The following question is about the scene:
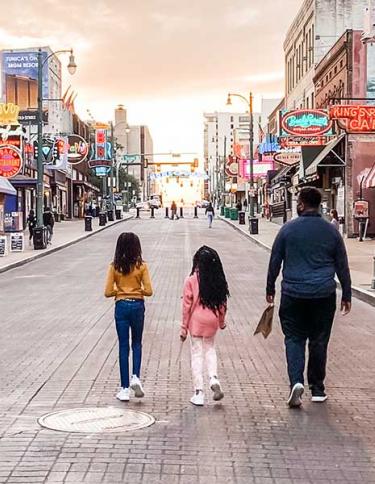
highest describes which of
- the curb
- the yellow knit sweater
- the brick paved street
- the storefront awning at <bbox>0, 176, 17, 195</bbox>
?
the storefront awning at <bbox>0, 176, 17, 195</bbox>

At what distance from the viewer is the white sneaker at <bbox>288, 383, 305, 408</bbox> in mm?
7555

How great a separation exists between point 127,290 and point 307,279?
5.86 feet

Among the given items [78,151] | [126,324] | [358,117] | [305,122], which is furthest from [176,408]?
[78,151]

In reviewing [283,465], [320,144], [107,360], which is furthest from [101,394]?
[320,144]

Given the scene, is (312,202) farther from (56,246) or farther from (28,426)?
(56,246)

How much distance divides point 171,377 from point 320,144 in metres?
36.6

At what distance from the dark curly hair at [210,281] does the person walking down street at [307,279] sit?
1.59 feet

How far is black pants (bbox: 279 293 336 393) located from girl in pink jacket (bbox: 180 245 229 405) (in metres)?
0.63

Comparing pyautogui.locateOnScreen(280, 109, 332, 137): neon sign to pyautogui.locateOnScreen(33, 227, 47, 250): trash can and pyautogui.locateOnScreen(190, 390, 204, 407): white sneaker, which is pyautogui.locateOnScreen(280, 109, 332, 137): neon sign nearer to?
pyautogui.locateOnScreen(33, 227, 47, 250): trash can

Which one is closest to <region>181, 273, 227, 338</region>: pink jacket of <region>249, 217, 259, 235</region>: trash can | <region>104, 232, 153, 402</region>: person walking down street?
<region>104, 232, 153, 402</region>: person walking down street

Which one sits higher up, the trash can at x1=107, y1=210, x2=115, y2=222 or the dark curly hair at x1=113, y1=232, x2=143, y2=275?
the dark curly hair at x1=113, y1=232, x2=143, y2=275

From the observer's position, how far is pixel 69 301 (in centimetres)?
1730

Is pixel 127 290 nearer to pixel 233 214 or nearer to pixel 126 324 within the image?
pixel 126 324

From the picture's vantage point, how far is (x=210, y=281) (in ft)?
25.3
